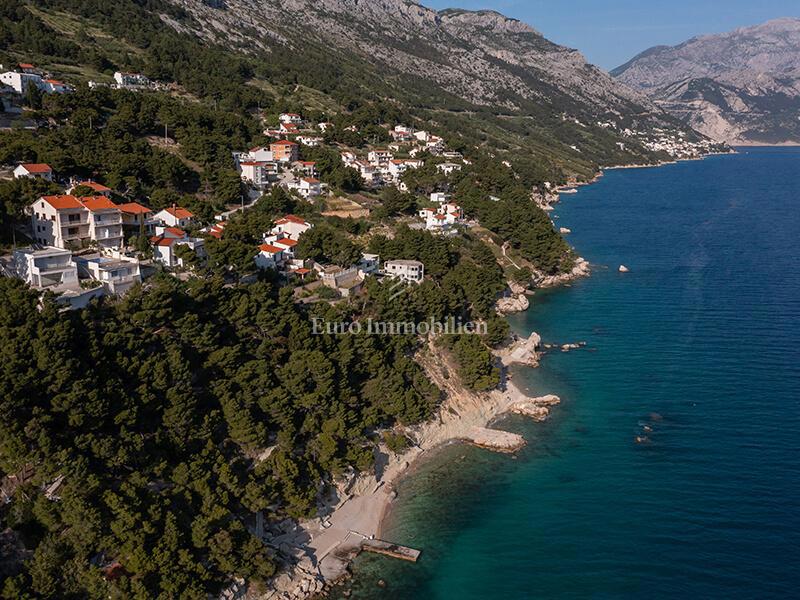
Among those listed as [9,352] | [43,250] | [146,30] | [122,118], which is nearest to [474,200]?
[122,118]

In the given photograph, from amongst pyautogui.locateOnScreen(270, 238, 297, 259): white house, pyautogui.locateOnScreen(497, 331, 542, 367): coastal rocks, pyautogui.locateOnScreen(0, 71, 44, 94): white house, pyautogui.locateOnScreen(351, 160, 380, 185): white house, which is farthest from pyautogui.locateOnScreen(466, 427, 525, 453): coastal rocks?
pyautogui.locateOnScreen(0, 71, 44, 94): white house

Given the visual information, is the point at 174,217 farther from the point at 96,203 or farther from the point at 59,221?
the point at 59,221

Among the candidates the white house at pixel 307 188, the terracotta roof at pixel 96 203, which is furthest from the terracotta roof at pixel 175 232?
the white house at pixel 307 188

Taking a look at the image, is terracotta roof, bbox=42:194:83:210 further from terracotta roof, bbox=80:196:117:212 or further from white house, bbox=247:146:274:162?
white house, bbox=247:146:274:162

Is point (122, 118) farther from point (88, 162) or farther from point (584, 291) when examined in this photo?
point (584, 291)

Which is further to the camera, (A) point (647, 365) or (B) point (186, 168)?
(B) point (186, 168)

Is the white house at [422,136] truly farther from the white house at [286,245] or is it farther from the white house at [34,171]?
the white house at [34,171]

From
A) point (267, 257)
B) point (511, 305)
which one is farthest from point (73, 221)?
point (511, 305)
